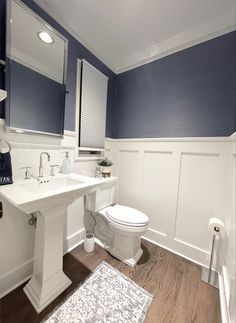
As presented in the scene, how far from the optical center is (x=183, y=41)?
153 centimetres

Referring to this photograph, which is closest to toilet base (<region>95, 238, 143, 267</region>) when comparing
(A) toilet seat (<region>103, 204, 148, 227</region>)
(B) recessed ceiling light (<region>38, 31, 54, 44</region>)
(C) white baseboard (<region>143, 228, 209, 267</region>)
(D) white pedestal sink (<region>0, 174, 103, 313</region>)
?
(C) white baseboard (<region>143, 228, 209, 267</region>)

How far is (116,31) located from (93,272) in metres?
2.36

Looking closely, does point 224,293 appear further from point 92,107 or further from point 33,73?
point 33,73

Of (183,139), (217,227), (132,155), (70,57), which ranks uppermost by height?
(70,57)

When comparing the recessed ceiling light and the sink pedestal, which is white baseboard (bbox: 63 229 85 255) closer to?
the sink pedestal

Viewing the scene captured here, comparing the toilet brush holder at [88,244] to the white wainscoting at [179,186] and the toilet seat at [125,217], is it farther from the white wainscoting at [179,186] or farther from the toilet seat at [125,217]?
the white wainscoting at [179,186]

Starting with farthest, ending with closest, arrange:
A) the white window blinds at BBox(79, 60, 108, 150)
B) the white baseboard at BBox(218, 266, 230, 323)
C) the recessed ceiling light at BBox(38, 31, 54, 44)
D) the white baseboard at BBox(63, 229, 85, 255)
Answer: the white window blinds at BBox(79, 60, 108, 150), the white baseboard at BBox(63, 229, 85, 255), the recessed ceiling light at BBox(38, 31, 54, 44), the white baseboard at BBox(218, 266, 230, 323)

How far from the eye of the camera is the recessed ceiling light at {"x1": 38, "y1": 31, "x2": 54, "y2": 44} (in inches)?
48.3

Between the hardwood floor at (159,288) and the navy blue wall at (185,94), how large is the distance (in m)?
1.32

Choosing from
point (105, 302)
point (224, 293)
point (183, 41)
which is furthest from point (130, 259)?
point (183, 41)

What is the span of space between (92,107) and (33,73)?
688 mm

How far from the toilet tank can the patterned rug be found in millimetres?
614

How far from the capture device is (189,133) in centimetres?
154

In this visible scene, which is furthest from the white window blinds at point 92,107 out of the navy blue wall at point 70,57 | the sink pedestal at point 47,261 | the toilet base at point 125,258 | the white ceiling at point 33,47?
the toilet base at point 125,258
